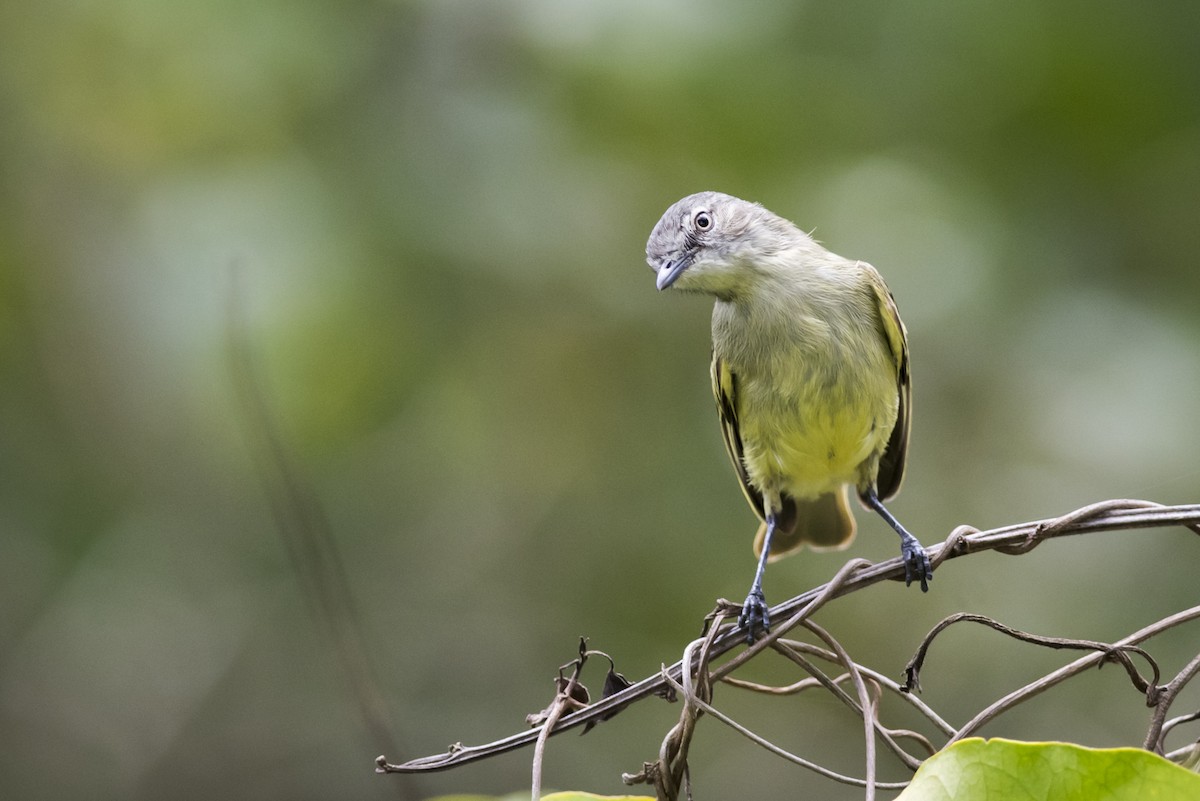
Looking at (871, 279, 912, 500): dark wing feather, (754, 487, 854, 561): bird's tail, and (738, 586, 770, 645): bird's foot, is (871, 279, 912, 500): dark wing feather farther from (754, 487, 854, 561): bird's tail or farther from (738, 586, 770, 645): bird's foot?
(738, 586, 770, 645): bird's foot

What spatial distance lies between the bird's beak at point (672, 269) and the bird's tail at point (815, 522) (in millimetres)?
827

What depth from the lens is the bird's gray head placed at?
3.47 meters

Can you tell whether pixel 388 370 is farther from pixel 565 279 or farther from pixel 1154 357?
pixel 1154 357

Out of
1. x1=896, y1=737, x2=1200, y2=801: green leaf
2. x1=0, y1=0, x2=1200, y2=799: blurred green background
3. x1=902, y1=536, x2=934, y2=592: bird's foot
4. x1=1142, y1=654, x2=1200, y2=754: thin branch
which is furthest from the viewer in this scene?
x1=0, y1=0, x2=1200, y2=799: blurred green background

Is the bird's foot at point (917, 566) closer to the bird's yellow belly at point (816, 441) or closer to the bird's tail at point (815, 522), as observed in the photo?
the bird's yellow belly at point (816, 441)

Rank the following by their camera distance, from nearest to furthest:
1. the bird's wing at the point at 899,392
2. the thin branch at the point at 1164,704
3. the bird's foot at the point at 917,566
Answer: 1. the thin branch at the point at 1164,704
2. the bird's foot at the point at 917,566
3. the bird's wing at the point at 899,392

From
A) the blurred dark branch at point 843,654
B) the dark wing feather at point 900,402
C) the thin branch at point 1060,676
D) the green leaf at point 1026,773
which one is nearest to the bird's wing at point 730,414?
the dark wing feather at point 900,402

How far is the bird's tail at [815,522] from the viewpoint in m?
3.86

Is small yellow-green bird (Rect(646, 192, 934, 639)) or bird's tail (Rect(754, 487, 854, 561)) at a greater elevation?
small yellow-green bird (Rect(646, 192, 934, 639))

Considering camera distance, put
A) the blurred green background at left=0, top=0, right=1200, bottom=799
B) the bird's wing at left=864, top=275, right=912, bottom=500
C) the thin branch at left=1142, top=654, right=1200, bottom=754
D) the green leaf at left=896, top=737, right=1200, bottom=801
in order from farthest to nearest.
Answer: the blurred green background at left=0, top=0, right=1200, bottom=799 < the bird's wing at left=864, top=275, right=912, bottom=500 < the thin branch at left=1142, top=654, right=1200, bottom=754 < the green leaf at left=896, top=737, right=1200, bottom=801

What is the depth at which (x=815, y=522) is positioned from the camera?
3887 mm

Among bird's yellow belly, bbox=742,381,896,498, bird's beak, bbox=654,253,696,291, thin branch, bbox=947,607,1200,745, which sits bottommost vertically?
thin branch, bbox=947,607,1200,745

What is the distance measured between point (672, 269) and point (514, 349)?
6.75 ft

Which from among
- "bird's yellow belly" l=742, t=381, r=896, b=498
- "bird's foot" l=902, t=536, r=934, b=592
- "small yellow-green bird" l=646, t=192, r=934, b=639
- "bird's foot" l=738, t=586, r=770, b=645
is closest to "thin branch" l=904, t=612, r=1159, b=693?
"bird's foot" l=902, t=536, r=934, b=592
